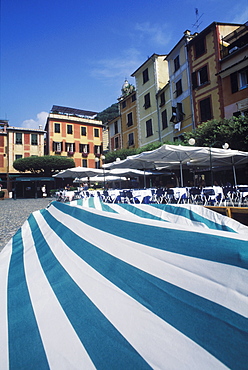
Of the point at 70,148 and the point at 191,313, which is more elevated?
the point at 70,148

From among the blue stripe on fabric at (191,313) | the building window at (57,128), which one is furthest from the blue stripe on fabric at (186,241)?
the building window at (57,128)

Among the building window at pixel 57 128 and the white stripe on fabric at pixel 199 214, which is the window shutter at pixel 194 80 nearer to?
the white stripe on fabric at pixel 199 214

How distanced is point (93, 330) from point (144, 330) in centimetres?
23

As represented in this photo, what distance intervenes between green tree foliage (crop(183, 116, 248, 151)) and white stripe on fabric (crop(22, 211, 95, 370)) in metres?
12.0

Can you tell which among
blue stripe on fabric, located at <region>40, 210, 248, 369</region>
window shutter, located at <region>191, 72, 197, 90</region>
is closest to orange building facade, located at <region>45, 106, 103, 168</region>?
window shutter, located at <region>191, 72, 197, 90</region>

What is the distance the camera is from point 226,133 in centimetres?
1330

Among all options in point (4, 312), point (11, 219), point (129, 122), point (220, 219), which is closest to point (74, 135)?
point (129, 122)

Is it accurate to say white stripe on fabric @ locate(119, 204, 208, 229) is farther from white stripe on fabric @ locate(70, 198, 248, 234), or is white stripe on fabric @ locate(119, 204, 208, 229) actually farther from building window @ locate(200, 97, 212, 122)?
building window @ locate(200, 97, 212, 122)

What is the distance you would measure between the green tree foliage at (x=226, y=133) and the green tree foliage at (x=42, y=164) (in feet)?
72.6

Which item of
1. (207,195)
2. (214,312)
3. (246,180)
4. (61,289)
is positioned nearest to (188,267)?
(214,312)

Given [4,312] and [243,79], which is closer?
[4,312]

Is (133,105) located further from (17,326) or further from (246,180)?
(17,326)

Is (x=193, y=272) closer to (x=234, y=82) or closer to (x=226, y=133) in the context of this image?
(x=226, y=133)

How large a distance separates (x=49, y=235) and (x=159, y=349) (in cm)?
182
